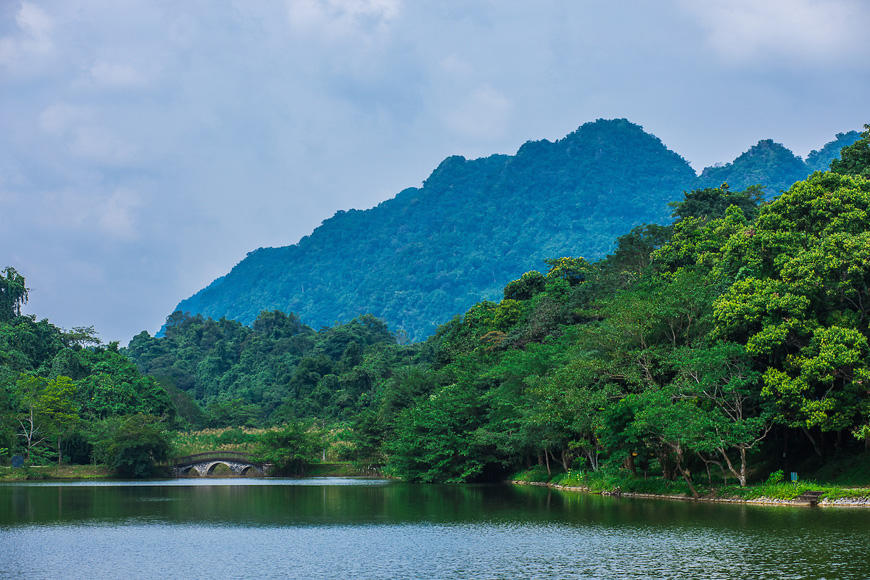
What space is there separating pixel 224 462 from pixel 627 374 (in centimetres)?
4601

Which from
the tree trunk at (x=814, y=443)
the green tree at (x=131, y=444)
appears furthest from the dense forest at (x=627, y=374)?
the tree trunk at (x=814, y=443)

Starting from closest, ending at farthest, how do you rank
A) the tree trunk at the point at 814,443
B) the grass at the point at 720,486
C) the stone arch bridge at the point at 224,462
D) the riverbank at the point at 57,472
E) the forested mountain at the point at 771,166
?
the grass at the point at 720,486 → the tree trunk at the point at 814,443 → the riverbank at the point at 57,472 → the stone arch bridge at the point at 224,462 → the forested mountain at the point at 771,166

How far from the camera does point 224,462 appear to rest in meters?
70.2

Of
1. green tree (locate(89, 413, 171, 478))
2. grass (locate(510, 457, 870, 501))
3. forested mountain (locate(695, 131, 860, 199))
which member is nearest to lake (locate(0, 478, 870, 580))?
grass (locate(510, 457, 870, 501))

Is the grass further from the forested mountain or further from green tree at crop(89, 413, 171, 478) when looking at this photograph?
the forested mountain

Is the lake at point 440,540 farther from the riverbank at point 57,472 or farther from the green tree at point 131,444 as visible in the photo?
the riverbank at point 57,472

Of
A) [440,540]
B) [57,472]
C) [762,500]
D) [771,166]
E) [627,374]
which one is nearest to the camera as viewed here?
[440,540]

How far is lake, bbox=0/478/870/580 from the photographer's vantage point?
58.7 feet

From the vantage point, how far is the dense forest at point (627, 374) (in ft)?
96.9

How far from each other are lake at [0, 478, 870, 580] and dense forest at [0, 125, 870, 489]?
4.13 meters

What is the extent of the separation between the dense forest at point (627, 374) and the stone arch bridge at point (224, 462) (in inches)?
128

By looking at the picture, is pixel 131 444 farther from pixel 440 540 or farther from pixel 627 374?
pixel 440 540

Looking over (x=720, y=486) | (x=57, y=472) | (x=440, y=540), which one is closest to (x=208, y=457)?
(x=57, y=472)

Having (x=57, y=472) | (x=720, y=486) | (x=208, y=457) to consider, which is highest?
(x=208, y=457)
